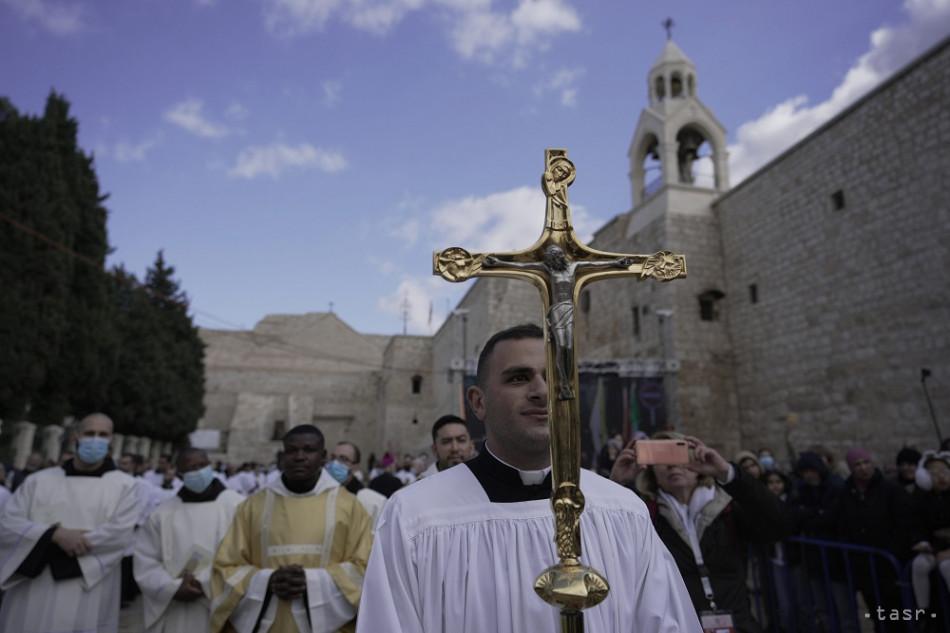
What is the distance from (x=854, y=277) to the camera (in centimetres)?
1241

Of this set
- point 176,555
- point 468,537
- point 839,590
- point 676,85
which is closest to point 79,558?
point 176,555

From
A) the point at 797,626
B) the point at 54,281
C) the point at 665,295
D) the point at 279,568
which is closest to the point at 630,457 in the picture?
the point at 279,568

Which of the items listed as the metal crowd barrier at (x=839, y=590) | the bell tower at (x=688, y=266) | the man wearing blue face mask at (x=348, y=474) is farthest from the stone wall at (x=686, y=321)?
the man wearing blue face mask at (x=348, y=474)

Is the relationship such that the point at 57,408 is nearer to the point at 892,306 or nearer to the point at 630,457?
the point at 630,457

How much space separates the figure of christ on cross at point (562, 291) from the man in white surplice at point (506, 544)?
0.71ft

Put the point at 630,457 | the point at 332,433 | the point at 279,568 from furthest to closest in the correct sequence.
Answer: the point at 332,433
the point at 279,568
the point at 630,457

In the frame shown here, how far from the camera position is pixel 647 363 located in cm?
1446

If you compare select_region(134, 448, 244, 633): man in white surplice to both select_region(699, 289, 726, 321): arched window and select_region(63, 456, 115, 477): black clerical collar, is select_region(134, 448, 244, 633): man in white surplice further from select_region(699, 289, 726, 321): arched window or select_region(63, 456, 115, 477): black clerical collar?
select_region(699, 289, 726, 321): arched window

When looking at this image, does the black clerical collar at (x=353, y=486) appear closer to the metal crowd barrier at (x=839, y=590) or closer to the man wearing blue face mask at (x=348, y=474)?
the man wearing blue face mask at (x=348, y=474)

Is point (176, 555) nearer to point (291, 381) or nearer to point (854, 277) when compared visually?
point (854, 277)

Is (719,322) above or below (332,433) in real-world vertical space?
above

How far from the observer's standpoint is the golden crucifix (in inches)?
48.3

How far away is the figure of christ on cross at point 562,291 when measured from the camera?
1.37 m

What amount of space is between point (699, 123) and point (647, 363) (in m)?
7.25
